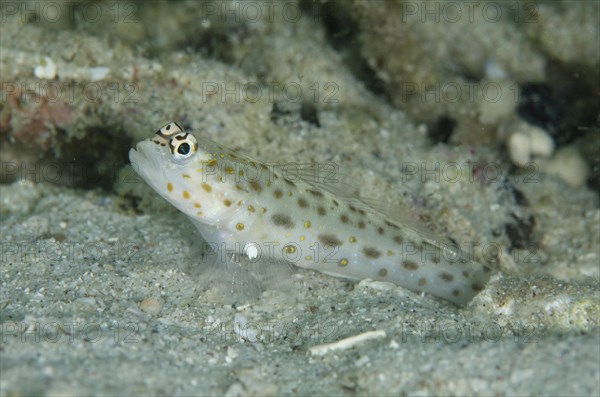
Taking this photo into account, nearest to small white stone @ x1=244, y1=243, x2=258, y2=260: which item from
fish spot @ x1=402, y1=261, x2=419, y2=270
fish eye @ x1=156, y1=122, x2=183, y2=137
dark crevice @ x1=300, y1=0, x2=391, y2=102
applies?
fish eye @ x1=156, y1=122, x2=183, y2=137

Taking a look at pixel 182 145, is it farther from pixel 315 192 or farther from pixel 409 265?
pixel 409 265

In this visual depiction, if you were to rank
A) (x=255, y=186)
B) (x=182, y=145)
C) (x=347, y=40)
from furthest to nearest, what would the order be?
(x=347, y=40), (x=255, y=186), (x=182, y=145)

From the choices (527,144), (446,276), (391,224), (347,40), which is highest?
(347,40)

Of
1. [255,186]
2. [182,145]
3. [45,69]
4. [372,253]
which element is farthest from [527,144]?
[45,69]

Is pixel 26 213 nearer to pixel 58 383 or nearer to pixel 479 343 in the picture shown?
pixel 58 383

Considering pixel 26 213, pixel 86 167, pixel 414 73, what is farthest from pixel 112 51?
pixel 414 73
